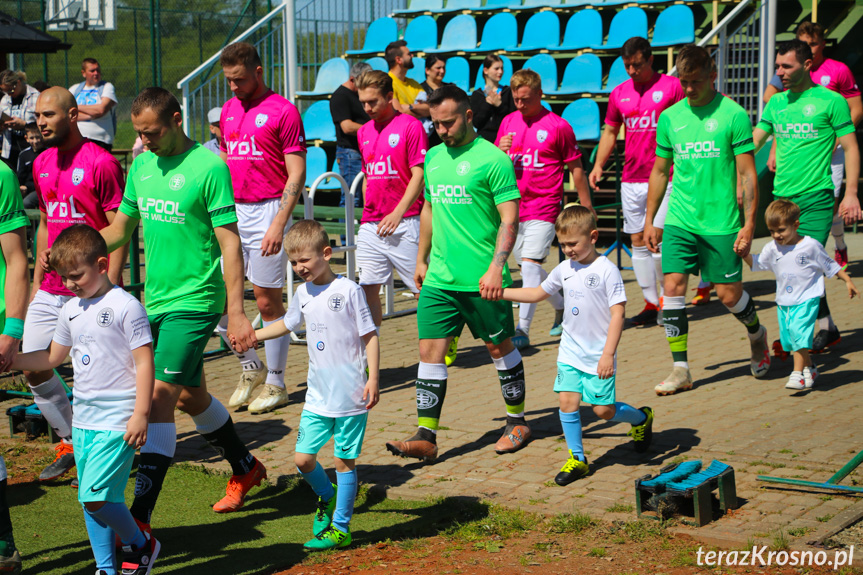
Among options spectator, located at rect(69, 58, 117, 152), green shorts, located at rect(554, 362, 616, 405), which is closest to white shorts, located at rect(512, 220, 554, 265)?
green shorts, located at rect(554, 362, 616, 405)

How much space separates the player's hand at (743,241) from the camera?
278 inches

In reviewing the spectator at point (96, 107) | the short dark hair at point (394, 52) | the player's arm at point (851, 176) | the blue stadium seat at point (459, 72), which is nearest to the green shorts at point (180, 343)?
the player's arm at point (851, 176)

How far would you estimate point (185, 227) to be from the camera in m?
5.10

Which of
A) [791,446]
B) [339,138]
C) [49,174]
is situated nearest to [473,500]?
[791,446]

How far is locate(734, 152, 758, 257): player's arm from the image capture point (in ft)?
23.3

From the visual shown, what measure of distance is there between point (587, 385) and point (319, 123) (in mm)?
11773

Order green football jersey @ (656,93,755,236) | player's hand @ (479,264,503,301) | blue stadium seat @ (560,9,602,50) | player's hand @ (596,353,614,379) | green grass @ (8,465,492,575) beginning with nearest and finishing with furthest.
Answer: green grass @ (8,465,492,575)
player's hand @ (596,353,614,379)
player's hand @ (479,264,503,301)
green football jersey @ (656,93,755,236)
blue stadium seat @ (560,9,602,50)

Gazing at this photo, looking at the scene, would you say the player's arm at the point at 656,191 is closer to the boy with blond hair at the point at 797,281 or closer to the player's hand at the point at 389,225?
the boy with blond hair at the point at 797,281

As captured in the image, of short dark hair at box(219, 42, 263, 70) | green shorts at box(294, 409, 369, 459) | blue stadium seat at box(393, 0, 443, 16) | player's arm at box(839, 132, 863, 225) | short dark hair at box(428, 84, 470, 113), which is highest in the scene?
blue stadium seat at box(393, 0, 443, 16)

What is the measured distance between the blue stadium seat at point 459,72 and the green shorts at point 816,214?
9582mm

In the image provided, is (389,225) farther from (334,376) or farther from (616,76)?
(616,76)

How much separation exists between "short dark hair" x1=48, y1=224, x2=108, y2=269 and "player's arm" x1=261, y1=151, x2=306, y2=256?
2158 mm

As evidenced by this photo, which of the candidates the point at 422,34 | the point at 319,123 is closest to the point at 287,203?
the point at 319,123

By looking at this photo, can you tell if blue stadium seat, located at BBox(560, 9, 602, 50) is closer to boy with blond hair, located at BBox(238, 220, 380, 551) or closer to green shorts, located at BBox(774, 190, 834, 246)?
green shorts, located at BBox(774, 190, 834, 246)
